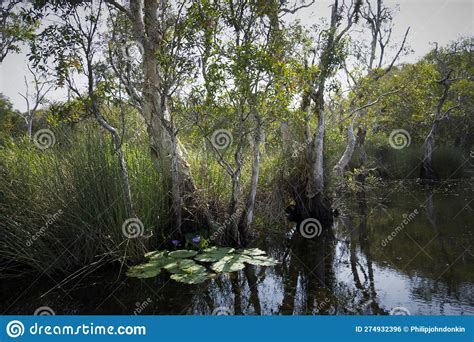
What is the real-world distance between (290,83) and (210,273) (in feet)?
10.6

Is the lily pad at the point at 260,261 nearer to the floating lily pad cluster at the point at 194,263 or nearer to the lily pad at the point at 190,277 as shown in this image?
the floating lily pad cluster at the point at 194,263

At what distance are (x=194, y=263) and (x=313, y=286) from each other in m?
1.63

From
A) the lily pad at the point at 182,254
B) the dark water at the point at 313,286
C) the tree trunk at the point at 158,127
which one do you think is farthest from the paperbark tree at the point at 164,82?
the dark water at the point at 313,286

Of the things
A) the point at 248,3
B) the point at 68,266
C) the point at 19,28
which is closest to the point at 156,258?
the point at 68,266

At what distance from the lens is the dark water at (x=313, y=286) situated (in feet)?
13.2

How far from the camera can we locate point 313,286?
4.66 meters

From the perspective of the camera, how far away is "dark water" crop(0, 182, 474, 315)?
402 centimetres

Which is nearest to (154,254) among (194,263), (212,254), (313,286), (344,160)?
(194,263)

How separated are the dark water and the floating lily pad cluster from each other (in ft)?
0.56

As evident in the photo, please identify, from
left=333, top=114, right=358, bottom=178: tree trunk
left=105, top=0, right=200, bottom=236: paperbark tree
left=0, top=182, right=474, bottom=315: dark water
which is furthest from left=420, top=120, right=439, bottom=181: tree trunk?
left=105, top=0, right=200, bottom=236: paperbark tree

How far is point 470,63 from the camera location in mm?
17766

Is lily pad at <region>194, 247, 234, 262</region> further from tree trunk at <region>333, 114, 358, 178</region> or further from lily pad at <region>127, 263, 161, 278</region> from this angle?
tree trunk at <region>333, 114, 358, 178</region>

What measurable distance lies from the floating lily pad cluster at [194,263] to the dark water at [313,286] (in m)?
0.17

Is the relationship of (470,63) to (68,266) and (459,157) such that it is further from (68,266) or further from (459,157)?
(68,266)
